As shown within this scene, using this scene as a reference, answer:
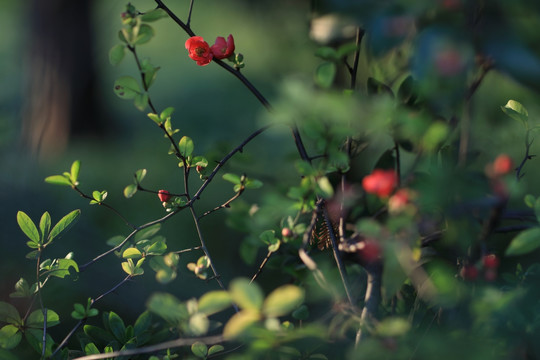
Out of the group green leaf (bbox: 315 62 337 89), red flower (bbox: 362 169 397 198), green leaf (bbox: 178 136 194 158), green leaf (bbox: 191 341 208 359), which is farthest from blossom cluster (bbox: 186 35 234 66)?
green leaf (bbox: 191 341 208 359)

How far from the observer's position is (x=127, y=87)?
78cm

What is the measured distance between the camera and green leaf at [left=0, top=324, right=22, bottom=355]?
0.83m

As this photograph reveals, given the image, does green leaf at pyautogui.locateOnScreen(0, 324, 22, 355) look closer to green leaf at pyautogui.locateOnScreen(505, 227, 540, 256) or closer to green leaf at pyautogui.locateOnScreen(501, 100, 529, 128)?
green leaf at pyautogui.locateOnScreen(505, 227, 540, 256)

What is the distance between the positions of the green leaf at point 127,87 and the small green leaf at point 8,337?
0.43 m

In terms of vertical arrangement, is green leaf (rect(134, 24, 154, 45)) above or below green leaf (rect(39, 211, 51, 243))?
above

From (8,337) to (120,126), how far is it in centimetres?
427

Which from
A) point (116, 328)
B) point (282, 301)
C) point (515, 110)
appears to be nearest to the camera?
point (282, 301)

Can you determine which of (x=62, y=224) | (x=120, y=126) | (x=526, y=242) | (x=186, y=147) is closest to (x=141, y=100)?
(x=186, y=147)

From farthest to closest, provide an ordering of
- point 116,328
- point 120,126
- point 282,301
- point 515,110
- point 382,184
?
1. point 120,126
2. point 116,328
3. point 515,110
4. point 382,184
5. point 282,301

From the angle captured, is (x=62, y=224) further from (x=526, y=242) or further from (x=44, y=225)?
(x=526, y=242)

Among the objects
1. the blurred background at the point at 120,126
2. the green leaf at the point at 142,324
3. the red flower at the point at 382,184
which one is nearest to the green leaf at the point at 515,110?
the blurred background at the point at 120,126

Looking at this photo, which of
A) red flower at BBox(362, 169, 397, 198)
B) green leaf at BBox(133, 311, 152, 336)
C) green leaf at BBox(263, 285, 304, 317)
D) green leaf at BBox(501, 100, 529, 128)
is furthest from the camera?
green leaf at BBox(133, 311, 152, 336)

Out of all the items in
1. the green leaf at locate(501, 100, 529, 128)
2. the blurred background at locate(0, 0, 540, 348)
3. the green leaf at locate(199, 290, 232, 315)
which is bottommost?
the blurred background at locate(0, 0, 540, 348)

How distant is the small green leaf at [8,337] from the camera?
32.9 inches
